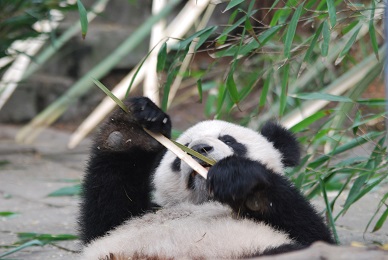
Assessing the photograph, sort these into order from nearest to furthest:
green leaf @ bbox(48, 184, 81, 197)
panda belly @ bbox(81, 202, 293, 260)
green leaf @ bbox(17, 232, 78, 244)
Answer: panda belly @ bbox(81, 202, 293, 260) → green leaf @ bbox(17, 232, 78, 244) → green leaf @ bbox(48, 184, 81, 197)

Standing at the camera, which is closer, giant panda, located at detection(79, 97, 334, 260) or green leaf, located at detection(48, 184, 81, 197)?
giant panda, located at detection(79, 97, 334, 260)

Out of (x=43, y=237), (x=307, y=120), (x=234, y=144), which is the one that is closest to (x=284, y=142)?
(x=234, y=144)

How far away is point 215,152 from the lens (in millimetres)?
2598

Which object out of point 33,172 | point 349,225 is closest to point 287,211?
point 349,225

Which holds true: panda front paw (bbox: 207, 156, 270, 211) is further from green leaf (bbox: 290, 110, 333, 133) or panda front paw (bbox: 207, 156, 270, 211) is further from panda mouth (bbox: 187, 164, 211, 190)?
green leaf (bbox: 290, 110, 333, 133)

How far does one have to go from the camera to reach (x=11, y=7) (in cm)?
568

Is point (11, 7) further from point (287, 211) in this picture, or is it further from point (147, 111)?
point (287, 211)

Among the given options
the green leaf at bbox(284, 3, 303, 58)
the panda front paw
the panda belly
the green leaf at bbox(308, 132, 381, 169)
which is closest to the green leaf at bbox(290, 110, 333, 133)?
the green leaf at bbox(308, 132, 381, 169)

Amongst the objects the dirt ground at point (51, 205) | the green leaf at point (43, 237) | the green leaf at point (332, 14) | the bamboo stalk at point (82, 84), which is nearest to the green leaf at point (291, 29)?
the green leaf at point (332, 14)

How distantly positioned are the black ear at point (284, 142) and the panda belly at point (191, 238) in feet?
1.79

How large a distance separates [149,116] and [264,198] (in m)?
0.57

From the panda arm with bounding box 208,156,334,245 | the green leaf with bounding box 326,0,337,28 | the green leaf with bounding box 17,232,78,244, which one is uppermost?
the green leaf with bounding box 326,0,337,28

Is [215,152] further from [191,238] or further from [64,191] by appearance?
[64,191]

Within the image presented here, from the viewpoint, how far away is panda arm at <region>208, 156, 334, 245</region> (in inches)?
89.4
